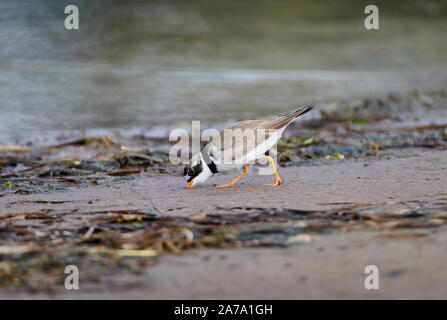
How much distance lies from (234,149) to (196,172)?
41 centimetres

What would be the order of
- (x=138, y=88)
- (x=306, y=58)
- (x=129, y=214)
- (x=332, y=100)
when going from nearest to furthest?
(x=129, y=214)
(x=332, y=100)
(x=138, y=88)
(x=306, y=58)

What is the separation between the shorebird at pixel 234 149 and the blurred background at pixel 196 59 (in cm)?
396

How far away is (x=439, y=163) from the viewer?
6051 millimetres

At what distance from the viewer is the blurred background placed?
1146 cm

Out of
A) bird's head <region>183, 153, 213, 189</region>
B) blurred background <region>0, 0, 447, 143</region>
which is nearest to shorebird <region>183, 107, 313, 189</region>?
bird's head <region>183, 153, 213, 189</region>

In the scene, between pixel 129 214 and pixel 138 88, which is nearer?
pixel 129 214

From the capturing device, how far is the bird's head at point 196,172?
5727 mm

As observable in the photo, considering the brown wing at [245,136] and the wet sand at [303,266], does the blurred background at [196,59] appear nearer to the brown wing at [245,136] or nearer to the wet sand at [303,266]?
the brown wing at [245,136]

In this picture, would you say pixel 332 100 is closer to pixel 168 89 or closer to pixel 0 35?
pixel 168 89

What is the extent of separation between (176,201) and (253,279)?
1934 millimetres

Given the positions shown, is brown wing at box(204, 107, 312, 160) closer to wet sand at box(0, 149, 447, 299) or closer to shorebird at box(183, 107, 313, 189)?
shorebird at box(183, 107, 313, 189)

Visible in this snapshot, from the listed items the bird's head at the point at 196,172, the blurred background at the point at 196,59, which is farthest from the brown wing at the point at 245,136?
the blurred background at the point at 196,59

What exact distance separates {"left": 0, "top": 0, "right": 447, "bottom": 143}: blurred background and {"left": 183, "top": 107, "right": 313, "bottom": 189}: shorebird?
3958 mm

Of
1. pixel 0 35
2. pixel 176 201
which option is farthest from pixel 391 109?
pixel 0 35
